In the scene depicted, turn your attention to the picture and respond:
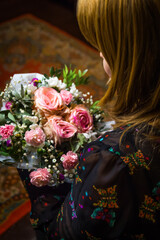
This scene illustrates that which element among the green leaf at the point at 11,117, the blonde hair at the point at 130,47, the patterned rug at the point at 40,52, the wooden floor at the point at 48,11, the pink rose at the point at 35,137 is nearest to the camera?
the blonde hair at the point at 130,47

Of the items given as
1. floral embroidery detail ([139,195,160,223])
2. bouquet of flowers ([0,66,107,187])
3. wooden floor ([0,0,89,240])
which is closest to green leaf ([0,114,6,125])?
bouquet of flowers ([0,66,107,187])

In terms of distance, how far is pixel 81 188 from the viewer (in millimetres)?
769

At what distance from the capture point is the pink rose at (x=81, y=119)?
1066mm

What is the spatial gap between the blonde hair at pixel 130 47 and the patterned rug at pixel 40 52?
181 centimetres

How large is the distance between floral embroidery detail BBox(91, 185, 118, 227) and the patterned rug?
192 cm

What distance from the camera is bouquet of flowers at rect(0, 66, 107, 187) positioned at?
1.00m

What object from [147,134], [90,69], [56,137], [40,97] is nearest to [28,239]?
[56,137]

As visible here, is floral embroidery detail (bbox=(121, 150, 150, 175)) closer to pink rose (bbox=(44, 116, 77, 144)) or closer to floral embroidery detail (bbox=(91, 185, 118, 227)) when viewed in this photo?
floral embroidery detail (bbox=(91, 185, 118, 227))

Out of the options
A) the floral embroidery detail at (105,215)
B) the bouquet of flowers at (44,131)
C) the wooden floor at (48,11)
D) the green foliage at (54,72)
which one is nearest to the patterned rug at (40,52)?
the wooden floor at (48,11)

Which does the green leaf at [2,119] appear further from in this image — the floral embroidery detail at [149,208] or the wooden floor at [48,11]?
the wooden floor at [48,11]

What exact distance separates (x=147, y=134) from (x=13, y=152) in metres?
0.56

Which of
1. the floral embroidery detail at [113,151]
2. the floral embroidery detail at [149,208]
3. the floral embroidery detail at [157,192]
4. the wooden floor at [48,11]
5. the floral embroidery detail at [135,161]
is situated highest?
the wooden floor at [48,11]

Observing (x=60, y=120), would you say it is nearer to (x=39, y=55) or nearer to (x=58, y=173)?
(x=58, y=173)

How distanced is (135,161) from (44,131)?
1.65ft
